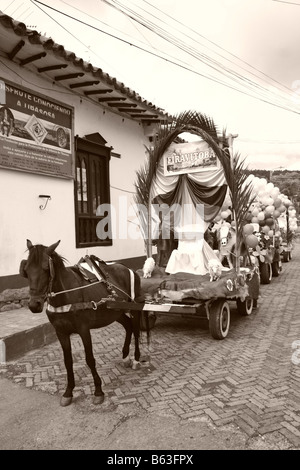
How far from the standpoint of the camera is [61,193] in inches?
360

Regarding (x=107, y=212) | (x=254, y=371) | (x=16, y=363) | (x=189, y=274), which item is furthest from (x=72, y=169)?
(x=254, y=371)

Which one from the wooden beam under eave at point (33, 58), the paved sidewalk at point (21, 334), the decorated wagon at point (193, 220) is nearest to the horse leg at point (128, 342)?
the decorated wagon at point (193, 220)

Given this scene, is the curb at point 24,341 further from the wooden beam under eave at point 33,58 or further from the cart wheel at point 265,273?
the cart wheel at point 265,273

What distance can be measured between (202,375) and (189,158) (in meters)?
4.18

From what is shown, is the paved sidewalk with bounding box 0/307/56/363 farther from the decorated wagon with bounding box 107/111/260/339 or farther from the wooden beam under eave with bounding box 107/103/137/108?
the wooden beam under eave with bounding box 107/103/137/108

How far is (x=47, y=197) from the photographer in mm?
8609

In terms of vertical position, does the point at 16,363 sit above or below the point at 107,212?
below

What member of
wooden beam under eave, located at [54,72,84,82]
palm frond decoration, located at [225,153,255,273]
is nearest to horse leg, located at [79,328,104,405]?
palm frond decoration, located at [225,153,255,273]

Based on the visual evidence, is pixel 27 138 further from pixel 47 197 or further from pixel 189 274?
pixel 189 274

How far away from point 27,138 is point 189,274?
418 cm

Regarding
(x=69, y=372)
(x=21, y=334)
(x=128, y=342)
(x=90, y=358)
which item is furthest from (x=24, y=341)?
(x=90, y=358)

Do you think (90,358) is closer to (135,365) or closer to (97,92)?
(135,365)

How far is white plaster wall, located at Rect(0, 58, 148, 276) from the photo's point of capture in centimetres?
776

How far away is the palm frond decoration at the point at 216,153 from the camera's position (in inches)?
270
